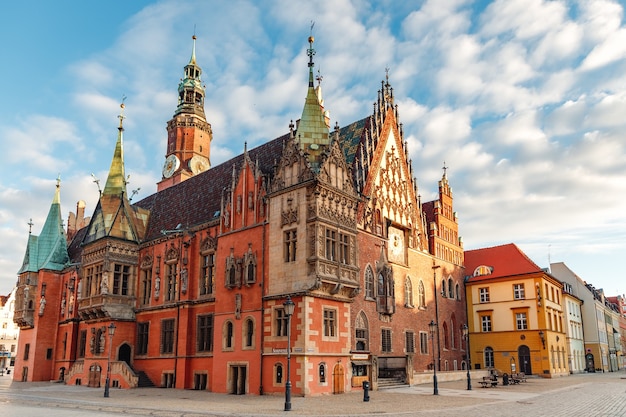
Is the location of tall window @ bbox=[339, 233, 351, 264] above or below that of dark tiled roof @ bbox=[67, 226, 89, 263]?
below

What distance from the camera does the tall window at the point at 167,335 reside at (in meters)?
38.2

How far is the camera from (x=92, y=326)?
41750 millimetres

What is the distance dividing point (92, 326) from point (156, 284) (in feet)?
21.4

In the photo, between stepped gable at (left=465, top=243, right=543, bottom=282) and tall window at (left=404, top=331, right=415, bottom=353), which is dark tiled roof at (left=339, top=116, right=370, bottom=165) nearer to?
tall window at (left=404, top=331, right=415, bottom=353)

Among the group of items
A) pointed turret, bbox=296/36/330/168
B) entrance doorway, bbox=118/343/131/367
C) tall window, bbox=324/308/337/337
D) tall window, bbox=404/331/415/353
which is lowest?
entrance doorway, bbox=118/343/131/367

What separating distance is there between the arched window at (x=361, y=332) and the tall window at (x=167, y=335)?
44.6 feet

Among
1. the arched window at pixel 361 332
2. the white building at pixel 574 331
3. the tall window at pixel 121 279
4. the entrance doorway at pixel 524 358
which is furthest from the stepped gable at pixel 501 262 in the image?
the tall window at pixel 121 279

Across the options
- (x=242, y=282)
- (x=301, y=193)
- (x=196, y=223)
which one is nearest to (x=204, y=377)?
(x=242, y=282)

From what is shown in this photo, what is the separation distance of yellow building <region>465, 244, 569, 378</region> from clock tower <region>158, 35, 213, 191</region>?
3177 centimetres

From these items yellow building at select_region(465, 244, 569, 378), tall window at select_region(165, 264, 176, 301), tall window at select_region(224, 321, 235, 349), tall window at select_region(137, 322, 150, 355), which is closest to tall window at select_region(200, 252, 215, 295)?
tall window at select_region(165, 264, 176, 301)

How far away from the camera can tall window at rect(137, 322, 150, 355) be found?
4047 cm

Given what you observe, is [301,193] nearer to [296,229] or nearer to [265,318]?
[296,229]

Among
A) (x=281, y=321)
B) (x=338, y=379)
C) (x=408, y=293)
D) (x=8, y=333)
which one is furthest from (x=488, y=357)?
(x=8, y=333)

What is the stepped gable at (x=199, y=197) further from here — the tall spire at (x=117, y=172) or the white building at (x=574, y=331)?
the white building at (x=574, y=331)
